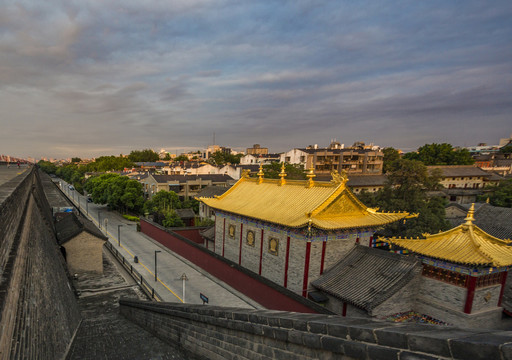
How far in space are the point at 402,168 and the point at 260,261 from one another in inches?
865

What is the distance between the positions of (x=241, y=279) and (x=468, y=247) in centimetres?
1371

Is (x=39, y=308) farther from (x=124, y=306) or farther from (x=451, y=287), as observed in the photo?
(x=451, y=287)

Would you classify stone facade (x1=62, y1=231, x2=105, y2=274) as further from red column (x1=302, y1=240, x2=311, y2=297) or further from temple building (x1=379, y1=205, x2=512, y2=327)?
temple building (x1=379, y1=205, x2=512, y2=327)

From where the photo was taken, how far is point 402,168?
106ft

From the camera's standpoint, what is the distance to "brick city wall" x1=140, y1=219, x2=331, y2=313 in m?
15.3

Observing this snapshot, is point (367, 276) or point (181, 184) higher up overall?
point (181, 184)

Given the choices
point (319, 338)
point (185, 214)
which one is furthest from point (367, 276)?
point (185, 214)

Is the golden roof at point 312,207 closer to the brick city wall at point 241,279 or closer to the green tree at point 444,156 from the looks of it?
the brick city wall at point 241,279

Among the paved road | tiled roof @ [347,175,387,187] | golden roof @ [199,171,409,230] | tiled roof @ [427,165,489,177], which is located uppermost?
tiled roof @ [427,165,489,177]

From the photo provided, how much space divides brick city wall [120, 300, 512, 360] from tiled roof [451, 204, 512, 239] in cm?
2989

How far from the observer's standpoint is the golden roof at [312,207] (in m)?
16.8

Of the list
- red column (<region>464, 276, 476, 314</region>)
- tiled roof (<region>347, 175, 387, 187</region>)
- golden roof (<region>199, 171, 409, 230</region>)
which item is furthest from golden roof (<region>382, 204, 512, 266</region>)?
tiled roof (<region>347, 175, 387, 187</region>)

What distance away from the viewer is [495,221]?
89.2 feet

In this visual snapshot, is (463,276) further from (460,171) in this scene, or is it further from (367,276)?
(460,171)
